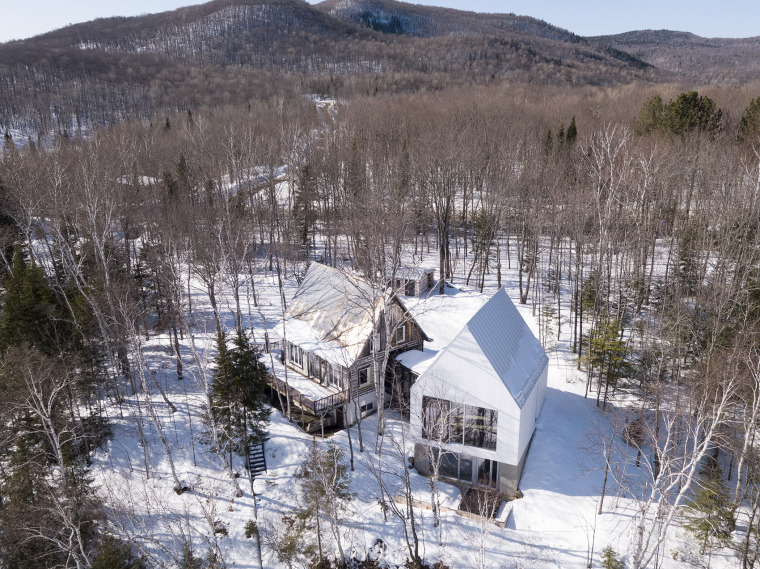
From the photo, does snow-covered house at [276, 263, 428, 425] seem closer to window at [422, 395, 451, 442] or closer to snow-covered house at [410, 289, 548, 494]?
window at [422, 395, 451, 442]

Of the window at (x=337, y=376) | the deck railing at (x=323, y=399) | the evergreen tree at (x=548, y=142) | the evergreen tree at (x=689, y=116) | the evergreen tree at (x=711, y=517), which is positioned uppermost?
the evergreen tree at (x=689, y=116)

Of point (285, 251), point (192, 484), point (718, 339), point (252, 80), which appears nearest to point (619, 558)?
point (718, 339)

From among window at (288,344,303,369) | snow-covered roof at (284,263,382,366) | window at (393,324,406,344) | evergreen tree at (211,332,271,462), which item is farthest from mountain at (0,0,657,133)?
evergreen tree at (211,332,271,462)

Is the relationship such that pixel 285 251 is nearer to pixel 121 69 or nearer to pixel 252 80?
pixel 252 80

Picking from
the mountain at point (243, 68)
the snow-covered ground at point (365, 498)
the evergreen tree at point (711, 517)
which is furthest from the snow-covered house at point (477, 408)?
the mountain at point (243, 68)

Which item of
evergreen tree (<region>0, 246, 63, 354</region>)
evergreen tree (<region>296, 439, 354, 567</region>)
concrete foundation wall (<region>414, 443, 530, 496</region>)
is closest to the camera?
evergreen tree (<region>296, 439, 354, 567</region>)

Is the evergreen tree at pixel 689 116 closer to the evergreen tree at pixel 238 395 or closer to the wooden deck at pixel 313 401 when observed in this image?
the wooden deck at pixel 313 401
